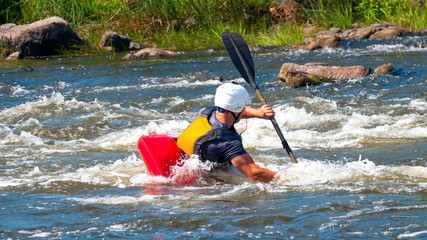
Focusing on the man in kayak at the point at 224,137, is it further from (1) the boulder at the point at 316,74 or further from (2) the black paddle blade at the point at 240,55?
(1) the boulder at the point at 316,74

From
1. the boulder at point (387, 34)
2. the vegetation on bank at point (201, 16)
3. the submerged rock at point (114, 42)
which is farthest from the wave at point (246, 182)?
the vegetation on bank at point (201, 16)

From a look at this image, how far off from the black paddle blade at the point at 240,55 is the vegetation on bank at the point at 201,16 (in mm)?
9469

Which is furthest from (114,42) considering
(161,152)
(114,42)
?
(161,152)

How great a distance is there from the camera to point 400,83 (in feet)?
37.7

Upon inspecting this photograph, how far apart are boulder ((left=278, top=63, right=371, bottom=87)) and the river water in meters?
0.16

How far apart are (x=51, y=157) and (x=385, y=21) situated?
10841 mm

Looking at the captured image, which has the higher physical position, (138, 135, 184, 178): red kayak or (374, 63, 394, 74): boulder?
(138, 135, 184, 178): red kayak

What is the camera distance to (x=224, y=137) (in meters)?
6.22

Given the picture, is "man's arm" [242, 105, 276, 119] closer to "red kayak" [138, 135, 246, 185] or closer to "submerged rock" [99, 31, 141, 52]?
"red kayak" [138, 135, 246, 185]

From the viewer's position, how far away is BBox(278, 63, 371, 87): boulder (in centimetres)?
1174

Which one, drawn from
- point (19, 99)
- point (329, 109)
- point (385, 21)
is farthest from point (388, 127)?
point (385, 21)

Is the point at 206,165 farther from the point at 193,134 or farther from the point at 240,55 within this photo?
the point at 240,55

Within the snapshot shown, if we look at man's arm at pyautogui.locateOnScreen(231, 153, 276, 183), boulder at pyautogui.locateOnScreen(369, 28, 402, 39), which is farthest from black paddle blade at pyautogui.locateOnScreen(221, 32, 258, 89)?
boulder at pyautogui.locateOnScreen(369, 28, 402, 39)

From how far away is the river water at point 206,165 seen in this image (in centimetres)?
532
